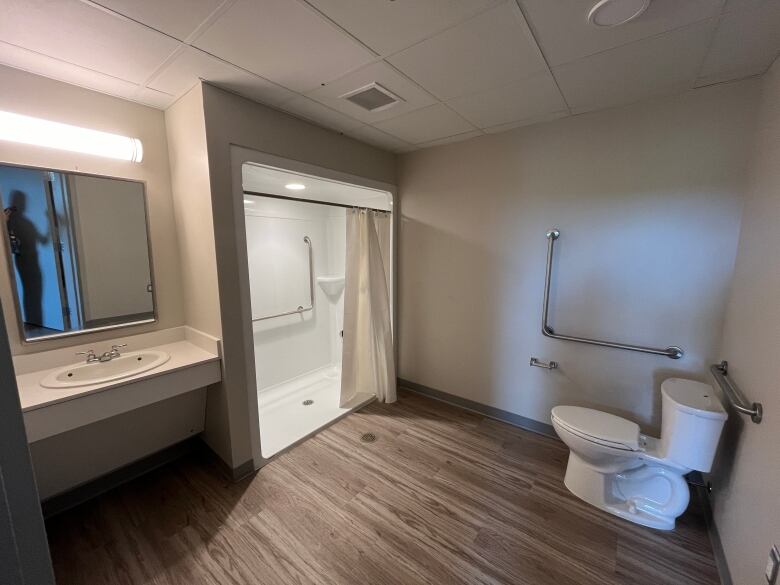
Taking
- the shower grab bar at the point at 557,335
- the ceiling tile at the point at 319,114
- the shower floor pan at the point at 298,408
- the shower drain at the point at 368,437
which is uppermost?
the ceiling tile at the point at 319,114

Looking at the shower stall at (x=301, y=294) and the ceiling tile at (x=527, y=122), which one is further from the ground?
the ceiling tile at (x=527, y=122)

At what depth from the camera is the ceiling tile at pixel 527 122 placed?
6.72 feet

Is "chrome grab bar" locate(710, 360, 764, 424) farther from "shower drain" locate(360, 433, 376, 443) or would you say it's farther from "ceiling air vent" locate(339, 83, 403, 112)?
"ceiling air vent" locate(339, 83, 403, 112)

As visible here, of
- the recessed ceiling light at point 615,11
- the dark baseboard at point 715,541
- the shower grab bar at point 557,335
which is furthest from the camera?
the shower grab bar at point 557,335

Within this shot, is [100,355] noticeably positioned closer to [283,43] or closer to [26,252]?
[26,252]

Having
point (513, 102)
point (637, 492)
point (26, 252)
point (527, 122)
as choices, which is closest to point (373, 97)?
point (513, 102)

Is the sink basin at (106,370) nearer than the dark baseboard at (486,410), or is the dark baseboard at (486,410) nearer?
the sink basin at (106,370)

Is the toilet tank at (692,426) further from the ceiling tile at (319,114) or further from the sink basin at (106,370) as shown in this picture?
the sink basin at (106,370)

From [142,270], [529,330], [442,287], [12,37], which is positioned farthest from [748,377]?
[12,37]

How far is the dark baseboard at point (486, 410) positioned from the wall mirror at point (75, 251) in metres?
2.30

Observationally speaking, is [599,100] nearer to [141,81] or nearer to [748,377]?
[748,377]

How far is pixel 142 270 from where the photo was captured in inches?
77.5

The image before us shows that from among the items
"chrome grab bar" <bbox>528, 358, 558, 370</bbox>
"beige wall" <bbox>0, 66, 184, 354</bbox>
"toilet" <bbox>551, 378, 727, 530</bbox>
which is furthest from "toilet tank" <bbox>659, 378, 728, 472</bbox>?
"beige wall" <bbox>0, 66, 184, 354</bbox>

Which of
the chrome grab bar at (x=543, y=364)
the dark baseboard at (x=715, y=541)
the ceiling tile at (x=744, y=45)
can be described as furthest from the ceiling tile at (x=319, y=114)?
the dark baseboard at (x=715, y=541)
